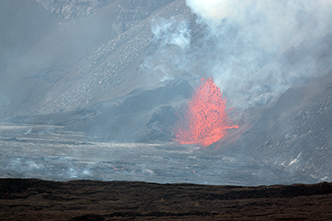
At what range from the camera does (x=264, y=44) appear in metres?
49.2

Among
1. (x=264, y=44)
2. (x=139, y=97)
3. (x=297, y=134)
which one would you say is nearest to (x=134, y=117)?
(x=139, y=97)

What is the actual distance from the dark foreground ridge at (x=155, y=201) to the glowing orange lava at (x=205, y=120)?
2225 cm

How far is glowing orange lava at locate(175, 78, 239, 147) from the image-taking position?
127 feet

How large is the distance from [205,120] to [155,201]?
2960 cm

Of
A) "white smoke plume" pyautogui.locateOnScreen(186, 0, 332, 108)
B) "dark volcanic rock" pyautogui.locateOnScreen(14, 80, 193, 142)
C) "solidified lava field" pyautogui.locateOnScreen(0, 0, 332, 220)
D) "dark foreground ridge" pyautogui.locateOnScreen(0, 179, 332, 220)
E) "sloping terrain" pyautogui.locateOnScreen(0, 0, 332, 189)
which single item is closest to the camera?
"dark foreground ridge" pyautogui.locateOnScreen(0, 179, 332, 220)

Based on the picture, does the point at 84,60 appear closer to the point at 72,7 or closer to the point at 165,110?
the point at 72,7

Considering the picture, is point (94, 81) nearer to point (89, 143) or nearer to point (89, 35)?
point (89, 35)

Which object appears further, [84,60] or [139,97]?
[84,60]

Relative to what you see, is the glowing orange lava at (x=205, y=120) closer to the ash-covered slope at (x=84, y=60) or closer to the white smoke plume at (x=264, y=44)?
the white smoke plume at (x=264, y=44)

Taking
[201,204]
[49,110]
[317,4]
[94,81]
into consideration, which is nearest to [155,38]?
[94,81]

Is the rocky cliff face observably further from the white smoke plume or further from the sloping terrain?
the white smoke plume

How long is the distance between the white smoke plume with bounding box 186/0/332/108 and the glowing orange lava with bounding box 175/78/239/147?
2064mm

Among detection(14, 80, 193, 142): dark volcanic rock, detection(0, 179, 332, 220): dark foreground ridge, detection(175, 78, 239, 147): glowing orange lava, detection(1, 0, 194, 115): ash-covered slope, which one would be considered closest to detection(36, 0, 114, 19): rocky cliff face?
detection(1, 0, 194, 115): ash-covered slope

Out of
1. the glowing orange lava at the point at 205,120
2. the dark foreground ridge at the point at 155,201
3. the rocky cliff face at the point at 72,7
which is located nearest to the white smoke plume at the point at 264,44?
the glowing orange lava at the point at 205,120
